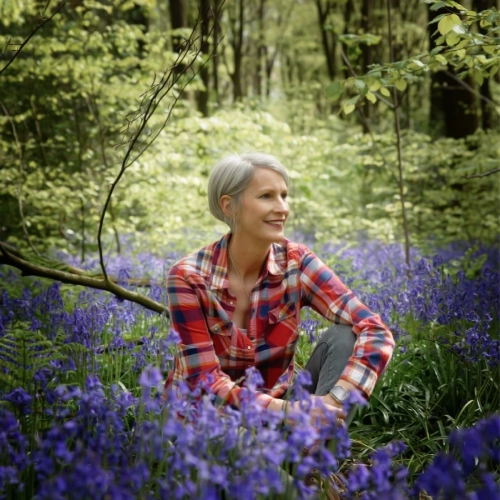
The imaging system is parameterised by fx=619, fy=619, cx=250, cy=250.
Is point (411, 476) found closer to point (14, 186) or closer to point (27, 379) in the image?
point (27, 379)

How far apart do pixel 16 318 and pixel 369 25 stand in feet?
37.4

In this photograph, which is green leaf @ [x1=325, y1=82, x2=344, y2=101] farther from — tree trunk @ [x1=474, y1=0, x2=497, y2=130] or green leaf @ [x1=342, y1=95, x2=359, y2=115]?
tree trunk @ [x1=474, y1=0, x2=497, y2=130]

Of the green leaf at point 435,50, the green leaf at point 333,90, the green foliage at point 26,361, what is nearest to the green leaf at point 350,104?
the green leaf at point 333,90

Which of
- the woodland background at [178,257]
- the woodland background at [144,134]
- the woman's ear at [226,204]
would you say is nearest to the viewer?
the woodland background at [178,257]

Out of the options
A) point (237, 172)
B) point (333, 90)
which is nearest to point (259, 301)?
point (237, 172)

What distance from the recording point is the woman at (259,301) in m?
2.65

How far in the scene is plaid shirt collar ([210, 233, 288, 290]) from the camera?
2842 mm

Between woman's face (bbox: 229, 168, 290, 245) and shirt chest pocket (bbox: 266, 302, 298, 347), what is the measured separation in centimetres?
33

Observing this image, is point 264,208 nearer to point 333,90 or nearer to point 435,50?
point 333,90

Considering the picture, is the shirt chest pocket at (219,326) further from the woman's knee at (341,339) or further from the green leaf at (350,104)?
the green leaf at (350,104)

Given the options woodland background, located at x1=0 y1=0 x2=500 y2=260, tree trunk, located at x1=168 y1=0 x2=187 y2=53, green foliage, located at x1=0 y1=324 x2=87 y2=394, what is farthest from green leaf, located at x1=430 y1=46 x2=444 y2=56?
tree trunk, located at x1=168 y1=0 x2=187 y2=53

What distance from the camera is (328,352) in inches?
109

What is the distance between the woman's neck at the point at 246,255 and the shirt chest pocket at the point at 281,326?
0.24m

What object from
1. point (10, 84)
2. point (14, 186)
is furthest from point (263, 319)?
point (10, 84)
